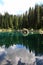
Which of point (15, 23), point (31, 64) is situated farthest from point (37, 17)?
point (31, 64)

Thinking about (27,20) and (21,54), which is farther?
(27,20)

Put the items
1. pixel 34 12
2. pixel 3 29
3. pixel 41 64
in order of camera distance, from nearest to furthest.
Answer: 1. pixel 41 64
2. pixel 34 12
3. pixel 3 29

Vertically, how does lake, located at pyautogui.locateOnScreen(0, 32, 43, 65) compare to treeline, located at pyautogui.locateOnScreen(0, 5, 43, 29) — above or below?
above

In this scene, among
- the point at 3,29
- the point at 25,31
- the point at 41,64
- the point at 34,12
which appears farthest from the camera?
the point at 3,29

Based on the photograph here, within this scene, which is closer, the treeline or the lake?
the lake

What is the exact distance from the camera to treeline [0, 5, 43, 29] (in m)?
57.0

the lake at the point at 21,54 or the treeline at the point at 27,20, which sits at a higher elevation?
the lake at the point at 21,54

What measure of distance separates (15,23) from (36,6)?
6.94m

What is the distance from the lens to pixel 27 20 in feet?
189

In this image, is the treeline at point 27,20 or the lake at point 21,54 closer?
the lake at point 21,54

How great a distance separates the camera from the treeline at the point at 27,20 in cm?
5699

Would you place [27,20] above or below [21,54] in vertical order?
below

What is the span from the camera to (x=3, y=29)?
62812mm

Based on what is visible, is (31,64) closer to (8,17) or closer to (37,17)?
(37,17)
